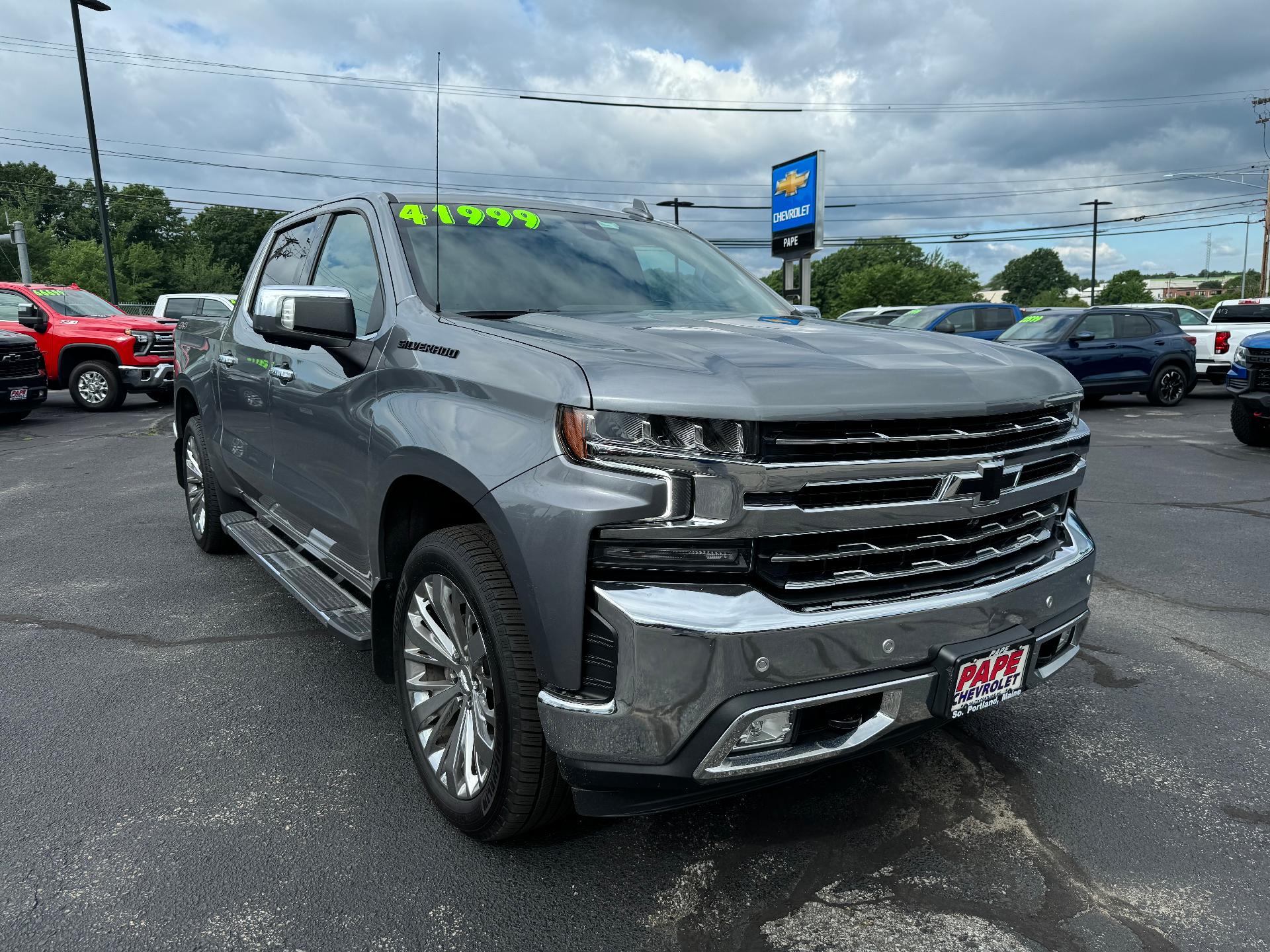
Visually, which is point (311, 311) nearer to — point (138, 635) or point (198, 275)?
point (138, 635)

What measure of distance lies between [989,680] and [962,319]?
18.0m

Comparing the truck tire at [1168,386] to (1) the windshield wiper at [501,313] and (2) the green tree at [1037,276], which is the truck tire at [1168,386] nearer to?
(1) the windshield wiper at [501,313]

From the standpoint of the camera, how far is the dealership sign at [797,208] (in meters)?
16.8

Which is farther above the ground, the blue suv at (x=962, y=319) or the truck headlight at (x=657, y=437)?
the truck headlight at (x=657, y=437)

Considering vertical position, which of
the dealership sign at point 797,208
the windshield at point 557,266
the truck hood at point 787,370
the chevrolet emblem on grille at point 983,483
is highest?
the dealership sign at point 797,208

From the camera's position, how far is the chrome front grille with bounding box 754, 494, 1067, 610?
212 cm

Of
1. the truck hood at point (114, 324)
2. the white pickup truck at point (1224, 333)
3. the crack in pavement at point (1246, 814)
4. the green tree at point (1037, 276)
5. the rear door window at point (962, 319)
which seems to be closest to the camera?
the crack in pavement at point (1246, 814)

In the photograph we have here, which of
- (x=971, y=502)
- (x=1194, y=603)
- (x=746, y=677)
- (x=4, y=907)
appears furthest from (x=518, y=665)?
(x=1194, y=603)

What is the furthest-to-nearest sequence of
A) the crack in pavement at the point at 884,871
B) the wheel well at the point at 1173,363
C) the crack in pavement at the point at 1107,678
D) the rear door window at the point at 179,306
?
the rear door window at the point at 179,306 → the wheel well at the point at 1173,363 → the crack in pavement at the point at 1107,678 → the crack in pavement at the point at 884,871

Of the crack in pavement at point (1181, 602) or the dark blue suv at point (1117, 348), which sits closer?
the crack in pavement at point (1181, 602)

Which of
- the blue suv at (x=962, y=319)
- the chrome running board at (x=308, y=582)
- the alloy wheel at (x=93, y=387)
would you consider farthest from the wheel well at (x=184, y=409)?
the blue suv at (x=962, y=319)

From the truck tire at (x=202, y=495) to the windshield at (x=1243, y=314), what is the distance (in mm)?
19360

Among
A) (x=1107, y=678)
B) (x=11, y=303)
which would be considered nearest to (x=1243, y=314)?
(x=1107, y=678)

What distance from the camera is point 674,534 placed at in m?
2.05
